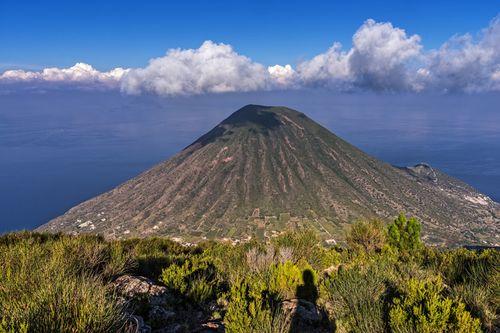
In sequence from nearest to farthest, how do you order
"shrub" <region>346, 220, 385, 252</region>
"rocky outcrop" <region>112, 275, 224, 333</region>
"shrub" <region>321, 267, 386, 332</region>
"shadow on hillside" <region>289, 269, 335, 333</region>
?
"shrub" <region>321, 267, 386, 332</region>
"rocky outcrop" <region>112, 275, 224, 333</region>
"shadow on hillside" <region>289, 269, 335, 333</region>
"shrub" <region>346, 220, 385, 252</region>

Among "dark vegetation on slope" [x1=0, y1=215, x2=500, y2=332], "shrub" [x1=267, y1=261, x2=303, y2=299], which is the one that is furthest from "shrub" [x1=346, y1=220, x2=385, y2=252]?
"shrub" [x1=267, y1=261, x2=303, y2=299]

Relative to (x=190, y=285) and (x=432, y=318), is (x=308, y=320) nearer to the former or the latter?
(x=432, y=318)

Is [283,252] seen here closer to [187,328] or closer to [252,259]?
[252,259]

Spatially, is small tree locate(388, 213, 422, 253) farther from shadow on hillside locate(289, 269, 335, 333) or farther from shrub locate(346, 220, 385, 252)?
shadow on hillside locate(289, 269, 335, 333)

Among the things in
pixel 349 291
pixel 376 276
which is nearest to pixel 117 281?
pixel 349 291

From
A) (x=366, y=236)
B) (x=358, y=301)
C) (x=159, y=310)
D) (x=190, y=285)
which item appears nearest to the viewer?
(x=358, y=301)

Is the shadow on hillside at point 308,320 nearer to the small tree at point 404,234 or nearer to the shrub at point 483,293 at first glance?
the shrub at point 483,293

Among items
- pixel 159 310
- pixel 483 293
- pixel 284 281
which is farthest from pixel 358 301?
pixel 159 310

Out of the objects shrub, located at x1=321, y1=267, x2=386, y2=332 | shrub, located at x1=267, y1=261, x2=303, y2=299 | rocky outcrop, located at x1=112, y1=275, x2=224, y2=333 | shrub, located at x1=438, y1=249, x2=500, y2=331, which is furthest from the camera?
shrub, located at x1=267, y1=261, x2=303, y2=299
